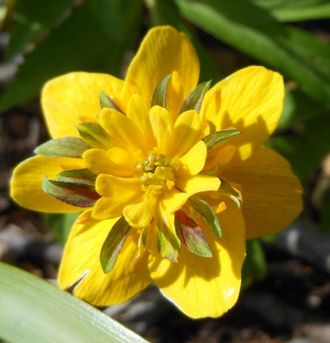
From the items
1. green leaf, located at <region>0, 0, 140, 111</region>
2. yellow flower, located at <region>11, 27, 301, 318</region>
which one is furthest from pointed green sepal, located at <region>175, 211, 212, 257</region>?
green leaf, located at <region>0, 0, 140, 111</region>

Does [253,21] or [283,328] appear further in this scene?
[283,328]

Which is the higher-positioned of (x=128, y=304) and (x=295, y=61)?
(x=295, y=61)

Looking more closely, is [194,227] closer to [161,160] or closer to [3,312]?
[161,160]

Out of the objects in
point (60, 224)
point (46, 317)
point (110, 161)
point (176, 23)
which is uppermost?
point (110, 161)

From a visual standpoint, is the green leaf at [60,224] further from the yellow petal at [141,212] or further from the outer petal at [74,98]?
the yellow petal at [141,212]

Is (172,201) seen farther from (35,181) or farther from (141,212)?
(35,181)

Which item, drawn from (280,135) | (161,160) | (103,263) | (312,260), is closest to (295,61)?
(280,135)

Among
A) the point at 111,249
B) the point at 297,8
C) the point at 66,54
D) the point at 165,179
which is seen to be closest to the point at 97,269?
the point at 111,249

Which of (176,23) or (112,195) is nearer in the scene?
(112,195)
